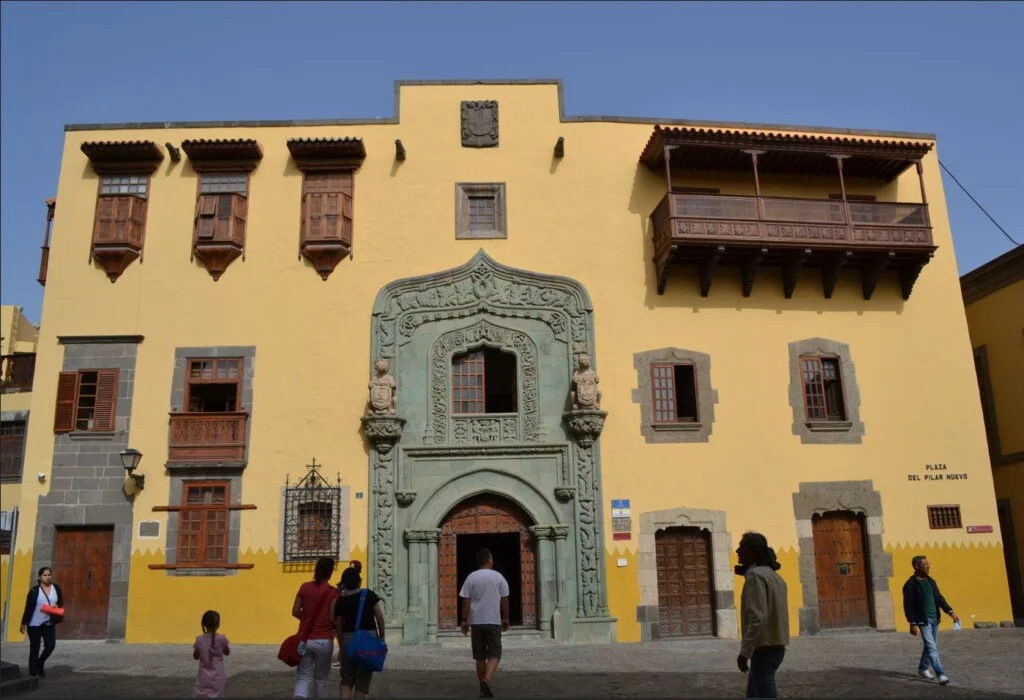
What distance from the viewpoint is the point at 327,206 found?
1877 centimetres

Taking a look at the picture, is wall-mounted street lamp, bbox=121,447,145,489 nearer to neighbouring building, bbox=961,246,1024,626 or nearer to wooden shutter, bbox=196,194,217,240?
wooden shutter, bbox=196,194,217,240

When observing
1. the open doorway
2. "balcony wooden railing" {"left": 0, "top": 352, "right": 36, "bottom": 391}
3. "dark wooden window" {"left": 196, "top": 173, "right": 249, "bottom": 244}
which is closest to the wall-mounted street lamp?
"dark wooden window" {"left": 196, "top": 173, "right": 249, "bottom": 244}

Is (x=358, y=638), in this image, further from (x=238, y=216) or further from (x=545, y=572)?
(x=238, y=216)

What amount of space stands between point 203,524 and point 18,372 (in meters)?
8.42

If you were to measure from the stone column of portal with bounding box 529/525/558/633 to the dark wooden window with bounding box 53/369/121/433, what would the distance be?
9364 millimetres

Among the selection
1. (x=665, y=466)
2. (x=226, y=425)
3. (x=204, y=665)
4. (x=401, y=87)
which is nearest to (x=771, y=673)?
(x=204, y=665)

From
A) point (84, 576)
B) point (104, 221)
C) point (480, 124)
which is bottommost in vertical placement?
point (84, 576)

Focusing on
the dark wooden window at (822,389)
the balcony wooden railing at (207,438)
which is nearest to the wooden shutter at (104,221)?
the balcony wooden railing at (207,438)

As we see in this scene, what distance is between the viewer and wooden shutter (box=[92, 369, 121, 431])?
1778 centimetres

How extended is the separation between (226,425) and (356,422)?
2.73 metres

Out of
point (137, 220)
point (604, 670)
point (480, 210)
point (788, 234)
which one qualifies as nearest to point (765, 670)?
point (604, 670)

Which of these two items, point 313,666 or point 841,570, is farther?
point 841,570

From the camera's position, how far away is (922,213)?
746 inches

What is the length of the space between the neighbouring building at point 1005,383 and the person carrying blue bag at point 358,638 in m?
18.1
